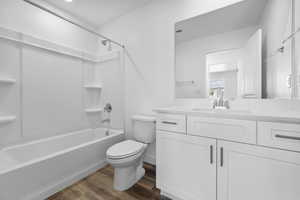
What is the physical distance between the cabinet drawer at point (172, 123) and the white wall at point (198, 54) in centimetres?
51

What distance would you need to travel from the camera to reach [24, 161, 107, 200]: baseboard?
4.21 feet

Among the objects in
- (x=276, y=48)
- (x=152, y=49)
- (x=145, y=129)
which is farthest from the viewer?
(x=152, y=49)

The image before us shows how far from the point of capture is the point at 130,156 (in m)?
1.41

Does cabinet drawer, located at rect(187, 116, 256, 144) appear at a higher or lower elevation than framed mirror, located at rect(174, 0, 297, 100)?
lower

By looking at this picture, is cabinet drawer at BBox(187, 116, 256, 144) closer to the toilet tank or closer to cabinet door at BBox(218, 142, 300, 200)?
cabinet door at BBox(218, 142, 300, 200)

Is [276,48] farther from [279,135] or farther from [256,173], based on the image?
[256,173]

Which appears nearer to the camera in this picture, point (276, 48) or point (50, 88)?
point (276, 48)

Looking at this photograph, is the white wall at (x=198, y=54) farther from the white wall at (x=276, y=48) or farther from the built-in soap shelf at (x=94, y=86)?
the built-in soap shelf at (x=94, y=86)

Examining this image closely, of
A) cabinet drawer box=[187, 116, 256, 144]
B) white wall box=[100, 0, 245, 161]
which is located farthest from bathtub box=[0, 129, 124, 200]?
cabinet drawer box=[187, 116, 256, 144]

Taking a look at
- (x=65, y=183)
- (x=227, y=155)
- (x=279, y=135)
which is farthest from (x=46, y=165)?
(x=279, y=135)

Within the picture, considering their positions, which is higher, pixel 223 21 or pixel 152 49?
pixel 223 21

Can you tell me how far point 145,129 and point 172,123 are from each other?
611 mm

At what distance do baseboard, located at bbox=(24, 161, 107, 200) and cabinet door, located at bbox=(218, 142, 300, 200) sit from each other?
1570mm

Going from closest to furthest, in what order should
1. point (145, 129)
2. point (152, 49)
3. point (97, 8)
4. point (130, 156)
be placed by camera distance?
point (130, 156)
point (145, 129)
point (152, 49)
point (97, 8)
